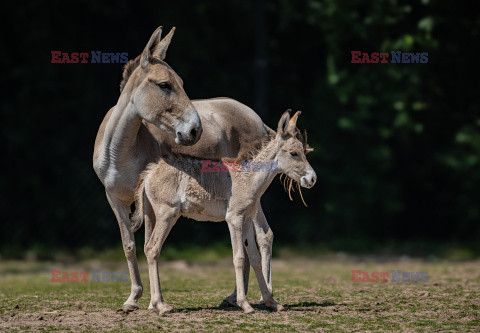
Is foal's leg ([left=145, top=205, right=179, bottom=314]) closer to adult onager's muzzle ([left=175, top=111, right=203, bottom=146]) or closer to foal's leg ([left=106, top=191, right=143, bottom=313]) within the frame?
foal's leg ([left=106, top=191, right=143, bottom=313])

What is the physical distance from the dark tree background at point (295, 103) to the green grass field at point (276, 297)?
240 cm

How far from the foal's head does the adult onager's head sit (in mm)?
976

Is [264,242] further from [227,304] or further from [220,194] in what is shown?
[220,194]

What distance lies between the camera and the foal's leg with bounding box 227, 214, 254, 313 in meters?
7.25

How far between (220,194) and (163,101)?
1.17m

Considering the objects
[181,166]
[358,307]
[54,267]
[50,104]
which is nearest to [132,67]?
[181,166]

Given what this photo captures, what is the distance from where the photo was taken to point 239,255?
7316mm

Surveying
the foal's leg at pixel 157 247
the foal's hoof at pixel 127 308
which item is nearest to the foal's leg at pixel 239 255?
the foal's leg at pixel 157 247

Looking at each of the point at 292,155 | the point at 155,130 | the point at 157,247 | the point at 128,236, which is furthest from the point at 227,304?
the point at 155,130

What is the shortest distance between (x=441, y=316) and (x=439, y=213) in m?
9.66

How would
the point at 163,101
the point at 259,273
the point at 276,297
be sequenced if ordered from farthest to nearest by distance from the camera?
the point at 276,297, the point at 259,273, the point at 163,101

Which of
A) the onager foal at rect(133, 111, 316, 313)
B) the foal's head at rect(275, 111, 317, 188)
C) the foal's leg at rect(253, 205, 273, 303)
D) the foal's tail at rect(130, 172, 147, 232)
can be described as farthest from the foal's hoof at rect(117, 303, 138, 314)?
the foal's head at rect(275, 111, 317, 188)

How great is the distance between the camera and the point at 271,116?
15742mm

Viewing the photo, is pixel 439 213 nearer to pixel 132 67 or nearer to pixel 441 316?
pixel 441 316
